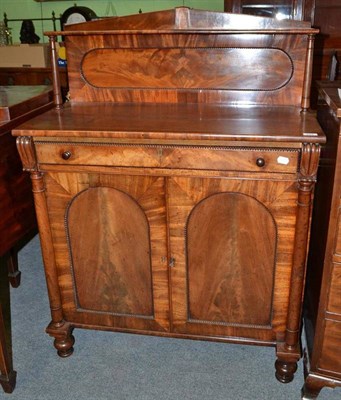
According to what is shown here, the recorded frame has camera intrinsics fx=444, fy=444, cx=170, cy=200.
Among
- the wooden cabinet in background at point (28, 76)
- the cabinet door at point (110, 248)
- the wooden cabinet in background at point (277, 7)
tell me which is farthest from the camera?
the wooden cabinet in background at point (28, 76)

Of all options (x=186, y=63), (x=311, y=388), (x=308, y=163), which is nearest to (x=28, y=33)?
(x=186, y=63)

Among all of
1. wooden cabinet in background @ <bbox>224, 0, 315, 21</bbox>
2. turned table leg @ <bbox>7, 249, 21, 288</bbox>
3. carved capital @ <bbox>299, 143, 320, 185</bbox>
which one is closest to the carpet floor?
turned table leg @ <bbox>7, 249, 21, 288</bbox>

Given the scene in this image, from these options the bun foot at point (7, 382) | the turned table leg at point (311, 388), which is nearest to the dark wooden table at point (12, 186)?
the bun foot at point (7, 382)

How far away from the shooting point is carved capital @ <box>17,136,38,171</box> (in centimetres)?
153

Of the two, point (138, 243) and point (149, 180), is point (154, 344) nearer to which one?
point (138, 243)

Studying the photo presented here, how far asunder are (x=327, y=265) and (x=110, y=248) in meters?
0.78

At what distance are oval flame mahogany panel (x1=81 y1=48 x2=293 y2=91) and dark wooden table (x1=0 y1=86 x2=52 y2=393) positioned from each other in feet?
1.04

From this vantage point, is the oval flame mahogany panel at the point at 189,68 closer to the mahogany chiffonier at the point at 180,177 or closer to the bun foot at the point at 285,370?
the mahogany chiffonier at the point at 180,177

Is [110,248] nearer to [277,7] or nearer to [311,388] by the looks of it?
[311,388]

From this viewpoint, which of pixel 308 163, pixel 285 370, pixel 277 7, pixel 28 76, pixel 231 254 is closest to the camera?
pixel 308 163

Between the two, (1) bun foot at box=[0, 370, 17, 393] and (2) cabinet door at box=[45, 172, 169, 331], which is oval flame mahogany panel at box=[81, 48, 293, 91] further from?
(1) bun foot at box=[0, 370, 17, 393]

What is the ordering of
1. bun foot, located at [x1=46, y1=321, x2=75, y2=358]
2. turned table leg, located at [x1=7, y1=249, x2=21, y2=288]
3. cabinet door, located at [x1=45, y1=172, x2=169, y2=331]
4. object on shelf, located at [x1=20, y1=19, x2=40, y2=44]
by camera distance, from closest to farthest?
cabinet door, located at [x1=45, y1=172, x2=169, y2=331] < bun foot, located at [x1=46, y1=321, x2=75, y2=358] < turned table leg, located at [x1=7, y1=249, x2=21, y2=288] < object on shelf, located at [x1=20, y1=19, x2=40, y2=44]

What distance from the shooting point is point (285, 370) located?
5.65 ft

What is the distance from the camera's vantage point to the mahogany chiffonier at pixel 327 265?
55.1 inches
